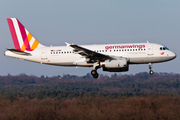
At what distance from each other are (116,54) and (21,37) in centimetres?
1718

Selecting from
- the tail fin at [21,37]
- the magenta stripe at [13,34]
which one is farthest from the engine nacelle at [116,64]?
the magenta stripe at [13,34]

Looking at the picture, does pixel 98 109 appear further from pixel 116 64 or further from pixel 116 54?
pixel 116 54

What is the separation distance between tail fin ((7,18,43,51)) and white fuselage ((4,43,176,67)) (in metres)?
2.99

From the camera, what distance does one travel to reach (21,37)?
48688mm

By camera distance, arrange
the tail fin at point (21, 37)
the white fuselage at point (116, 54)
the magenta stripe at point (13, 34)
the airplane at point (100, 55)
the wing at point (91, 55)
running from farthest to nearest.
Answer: the magenta stripe at point (13, 34)
the tail fin at point (21, 37)
the white fuselage at point (116, 54)
the airplane at point (100, 55)
the wing at point (91, 55)

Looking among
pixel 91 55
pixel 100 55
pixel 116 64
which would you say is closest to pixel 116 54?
pixel 116 64

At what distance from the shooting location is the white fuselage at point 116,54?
43.3 m

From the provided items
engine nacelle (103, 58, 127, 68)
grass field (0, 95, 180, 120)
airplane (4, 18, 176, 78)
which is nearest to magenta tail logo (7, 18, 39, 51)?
airplane (4, 18, 176, 78)

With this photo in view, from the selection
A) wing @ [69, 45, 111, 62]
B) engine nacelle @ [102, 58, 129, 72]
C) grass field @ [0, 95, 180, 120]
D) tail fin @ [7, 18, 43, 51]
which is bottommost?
grass field @ [0, 95, 180, 120]

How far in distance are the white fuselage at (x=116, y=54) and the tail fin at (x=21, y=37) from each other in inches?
118

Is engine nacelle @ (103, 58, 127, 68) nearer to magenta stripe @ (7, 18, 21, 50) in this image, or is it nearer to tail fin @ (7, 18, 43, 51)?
tail fin @ (7, 18, 43, 51)

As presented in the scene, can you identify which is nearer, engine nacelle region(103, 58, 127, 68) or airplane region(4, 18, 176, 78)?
engine nacelle region(103, 58, 127, 68)

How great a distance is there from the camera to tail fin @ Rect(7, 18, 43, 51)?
4797cm

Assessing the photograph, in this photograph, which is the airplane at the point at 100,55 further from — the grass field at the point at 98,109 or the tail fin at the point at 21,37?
A: the grass field at the point at 98,109
